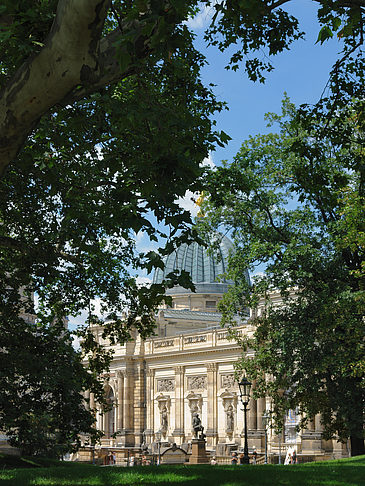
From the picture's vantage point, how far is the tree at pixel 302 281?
21.5m

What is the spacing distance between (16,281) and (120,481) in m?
7.66

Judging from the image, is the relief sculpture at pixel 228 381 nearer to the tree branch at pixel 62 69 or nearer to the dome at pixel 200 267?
the dome at pixel 200 267

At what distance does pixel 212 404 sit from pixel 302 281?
3559 centimetres

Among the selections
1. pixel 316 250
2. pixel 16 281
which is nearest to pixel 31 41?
pixel 16 281

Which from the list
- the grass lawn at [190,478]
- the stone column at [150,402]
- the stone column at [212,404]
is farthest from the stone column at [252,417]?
the grass lawn at [190,478]

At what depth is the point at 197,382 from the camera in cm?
5953

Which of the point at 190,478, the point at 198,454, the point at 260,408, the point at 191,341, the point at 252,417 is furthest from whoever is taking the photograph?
the point at 191,341

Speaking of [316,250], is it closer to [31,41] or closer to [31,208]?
[31,208]

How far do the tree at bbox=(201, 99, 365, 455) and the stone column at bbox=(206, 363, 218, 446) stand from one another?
31893mm

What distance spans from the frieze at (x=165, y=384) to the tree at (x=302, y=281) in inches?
1513

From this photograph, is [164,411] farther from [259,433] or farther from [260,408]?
[259,433]

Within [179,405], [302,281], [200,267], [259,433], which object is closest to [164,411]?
[179,405]

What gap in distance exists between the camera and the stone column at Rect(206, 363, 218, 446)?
183ft

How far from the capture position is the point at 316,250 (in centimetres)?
2222
